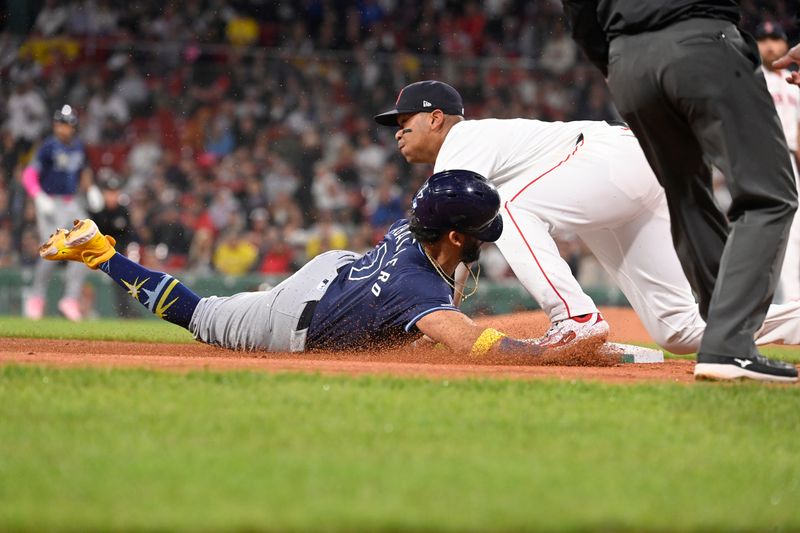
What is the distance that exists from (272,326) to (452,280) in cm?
106

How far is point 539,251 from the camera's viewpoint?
6062 mm

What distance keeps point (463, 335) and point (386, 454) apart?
2.33 meters

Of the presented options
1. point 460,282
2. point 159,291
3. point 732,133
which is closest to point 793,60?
point 732,133

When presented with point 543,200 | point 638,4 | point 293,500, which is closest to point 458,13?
point 543,200

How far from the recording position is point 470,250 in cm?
598

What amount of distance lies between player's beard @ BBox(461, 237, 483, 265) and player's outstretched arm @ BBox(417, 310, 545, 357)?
0.49 meters

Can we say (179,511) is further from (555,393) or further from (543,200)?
(543,200)

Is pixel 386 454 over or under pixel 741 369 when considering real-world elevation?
over

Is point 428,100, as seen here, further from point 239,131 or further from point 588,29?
point 239,131

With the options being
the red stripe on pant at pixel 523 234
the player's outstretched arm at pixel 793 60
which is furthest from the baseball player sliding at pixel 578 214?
the player's outstretched arm at pixel 793 60

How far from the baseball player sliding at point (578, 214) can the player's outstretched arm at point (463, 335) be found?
0.45m

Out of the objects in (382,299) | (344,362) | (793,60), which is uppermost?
(793,60)

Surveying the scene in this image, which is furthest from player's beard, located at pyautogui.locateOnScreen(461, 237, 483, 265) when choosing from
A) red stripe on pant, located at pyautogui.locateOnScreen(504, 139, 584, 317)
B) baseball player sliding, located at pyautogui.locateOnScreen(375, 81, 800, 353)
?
red stripe on pant, located at pyautogui.locateOnScreen(504, 139, 584, 317)

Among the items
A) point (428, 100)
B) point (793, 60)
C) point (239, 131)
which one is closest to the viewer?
point (793, 60)
